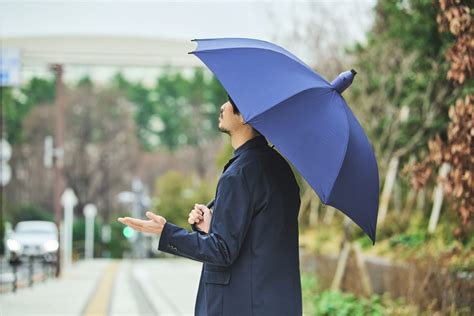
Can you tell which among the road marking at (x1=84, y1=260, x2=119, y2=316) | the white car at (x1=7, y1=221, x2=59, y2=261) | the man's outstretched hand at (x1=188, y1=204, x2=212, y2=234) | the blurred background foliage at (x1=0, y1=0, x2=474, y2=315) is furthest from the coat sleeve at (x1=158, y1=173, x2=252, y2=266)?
the white car at (x1=7, y1=221, x2=59, y2=261)

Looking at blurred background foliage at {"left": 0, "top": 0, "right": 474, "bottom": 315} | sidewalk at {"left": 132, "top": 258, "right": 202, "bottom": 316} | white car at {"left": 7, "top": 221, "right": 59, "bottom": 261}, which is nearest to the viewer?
blurred background foliage at {"left": 0, "top": 0, "right": 474, "bottom": 315}

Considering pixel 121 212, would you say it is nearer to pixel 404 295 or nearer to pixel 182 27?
pixel 182 27

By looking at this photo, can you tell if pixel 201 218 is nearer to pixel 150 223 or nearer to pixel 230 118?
pixel 150 223

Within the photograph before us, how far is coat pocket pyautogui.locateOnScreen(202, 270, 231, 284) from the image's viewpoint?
3.43 meters

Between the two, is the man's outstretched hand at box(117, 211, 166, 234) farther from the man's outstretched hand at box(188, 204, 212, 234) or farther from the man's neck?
the man's neck

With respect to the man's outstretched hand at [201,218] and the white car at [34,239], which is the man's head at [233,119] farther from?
the white car at [34,239]

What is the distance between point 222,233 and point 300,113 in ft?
1.90

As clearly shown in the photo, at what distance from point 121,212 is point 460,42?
5891cm

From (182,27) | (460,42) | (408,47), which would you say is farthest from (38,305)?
(182,27)

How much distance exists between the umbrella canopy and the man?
4.6 inches

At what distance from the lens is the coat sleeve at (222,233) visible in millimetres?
3344

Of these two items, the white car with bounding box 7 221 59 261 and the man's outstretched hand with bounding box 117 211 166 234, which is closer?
the man's outstretched hand with bounding box 117 211 166 234

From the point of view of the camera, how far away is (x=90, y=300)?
15078 millimetres

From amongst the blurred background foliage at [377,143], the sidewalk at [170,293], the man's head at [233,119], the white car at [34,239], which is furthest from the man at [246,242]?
the white car at [34,239]
